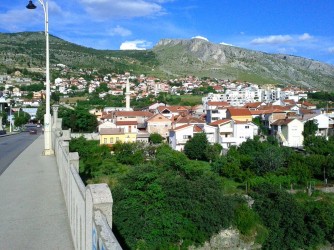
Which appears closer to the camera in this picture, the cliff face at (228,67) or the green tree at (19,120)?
the green tree at (19,120)

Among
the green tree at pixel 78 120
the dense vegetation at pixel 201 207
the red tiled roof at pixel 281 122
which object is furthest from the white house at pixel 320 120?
the green tree at pixel 78 120

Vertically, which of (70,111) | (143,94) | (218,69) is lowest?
(70,111)

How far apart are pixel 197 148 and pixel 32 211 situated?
33142mm

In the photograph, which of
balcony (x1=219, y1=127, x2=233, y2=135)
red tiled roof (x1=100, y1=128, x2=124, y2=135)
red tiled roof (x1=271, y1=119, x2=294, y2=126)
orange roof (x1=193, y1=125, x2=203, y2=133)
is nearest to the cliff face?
red tiled roof (x1=271, y1=119, x2=294, y2=126)

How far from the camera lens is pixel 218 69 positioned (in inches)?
6939

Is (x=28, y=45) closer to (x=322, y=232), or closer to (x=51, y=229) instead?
(x=322, y=232)

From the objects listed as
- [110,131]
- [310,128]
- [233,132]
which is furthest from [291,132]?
[110,131]

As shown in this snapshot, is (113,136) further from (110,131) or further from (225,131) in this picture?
(225,131)

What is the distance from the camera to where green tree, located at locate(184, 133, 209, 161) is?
39.9 meters

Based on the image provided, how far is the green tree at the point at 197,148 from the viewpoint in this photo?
3988 cm

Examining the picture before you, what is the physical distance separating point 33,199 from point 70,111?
41297 mm

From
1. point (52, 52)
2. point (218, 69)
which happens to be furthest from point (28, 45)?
point (218, 69)

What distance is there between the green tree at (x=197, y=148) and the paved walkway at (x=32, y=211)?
95.6 feet

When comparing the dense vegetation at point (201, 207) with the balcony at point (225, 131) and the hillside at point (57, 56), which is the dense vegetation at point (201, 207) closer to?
the balcony at point (225, 131)
